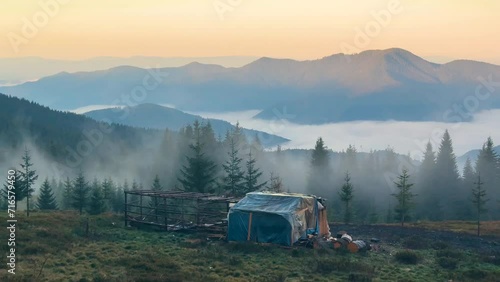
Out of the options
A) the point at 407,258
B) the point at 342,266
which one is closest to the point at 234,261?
the point at 342,266

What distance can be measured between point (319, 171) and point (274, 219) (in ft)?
218

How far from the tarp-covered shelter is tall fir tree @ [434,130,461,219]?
64782 millimetres

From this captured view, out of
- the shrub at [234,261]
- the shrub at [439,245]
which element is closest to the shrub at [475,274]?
the shrub at [439,245]

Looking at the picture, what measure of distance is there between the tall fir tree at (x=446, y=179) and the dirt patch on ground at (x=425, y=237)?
5138 centimetres

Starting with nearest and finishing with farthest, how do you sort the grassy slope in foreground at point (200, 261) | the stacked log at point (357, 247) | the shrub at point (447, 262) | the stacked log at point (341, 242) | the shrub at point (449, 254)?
1. the grassy slope in foreground at point (200, 261)
2. the shrub at point (447, 262)
3. the shrub at point (449, 254)
4. the stacked log at point (357, 247)
5. the stacked log at point (341, 242)

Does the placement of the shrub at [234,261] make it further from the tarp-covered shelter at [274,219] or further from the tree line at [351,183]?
the tree line at [351,183]

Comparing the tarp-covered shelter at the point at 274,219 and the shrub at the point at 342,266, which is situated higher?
the tarp-covered shelter at the point at 274,219

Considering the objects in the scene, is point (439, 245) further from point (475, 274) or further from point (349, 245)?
point (475, 274)

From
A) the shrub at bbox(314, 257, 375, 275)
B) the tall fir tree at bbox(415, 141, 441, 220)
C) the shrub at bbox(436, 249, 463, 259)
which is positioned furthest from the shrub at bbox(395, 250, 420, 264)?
the tall fir tree at bbox(415, 141, 441, 220)

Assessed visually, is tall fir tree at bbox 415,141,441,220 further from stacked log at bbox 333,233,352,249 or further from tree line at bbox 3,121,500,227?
stacked log at bbox 333,233,352,249

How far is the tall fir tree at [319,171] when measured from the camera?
311 feet

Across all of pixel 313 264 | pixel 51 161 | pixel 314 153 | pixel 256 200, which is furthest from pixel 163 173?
pixel 313 264

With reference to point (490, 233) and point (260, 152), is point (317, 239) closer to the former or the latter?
point (490, 233)

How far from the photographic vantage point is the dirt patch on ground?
3838 cm
